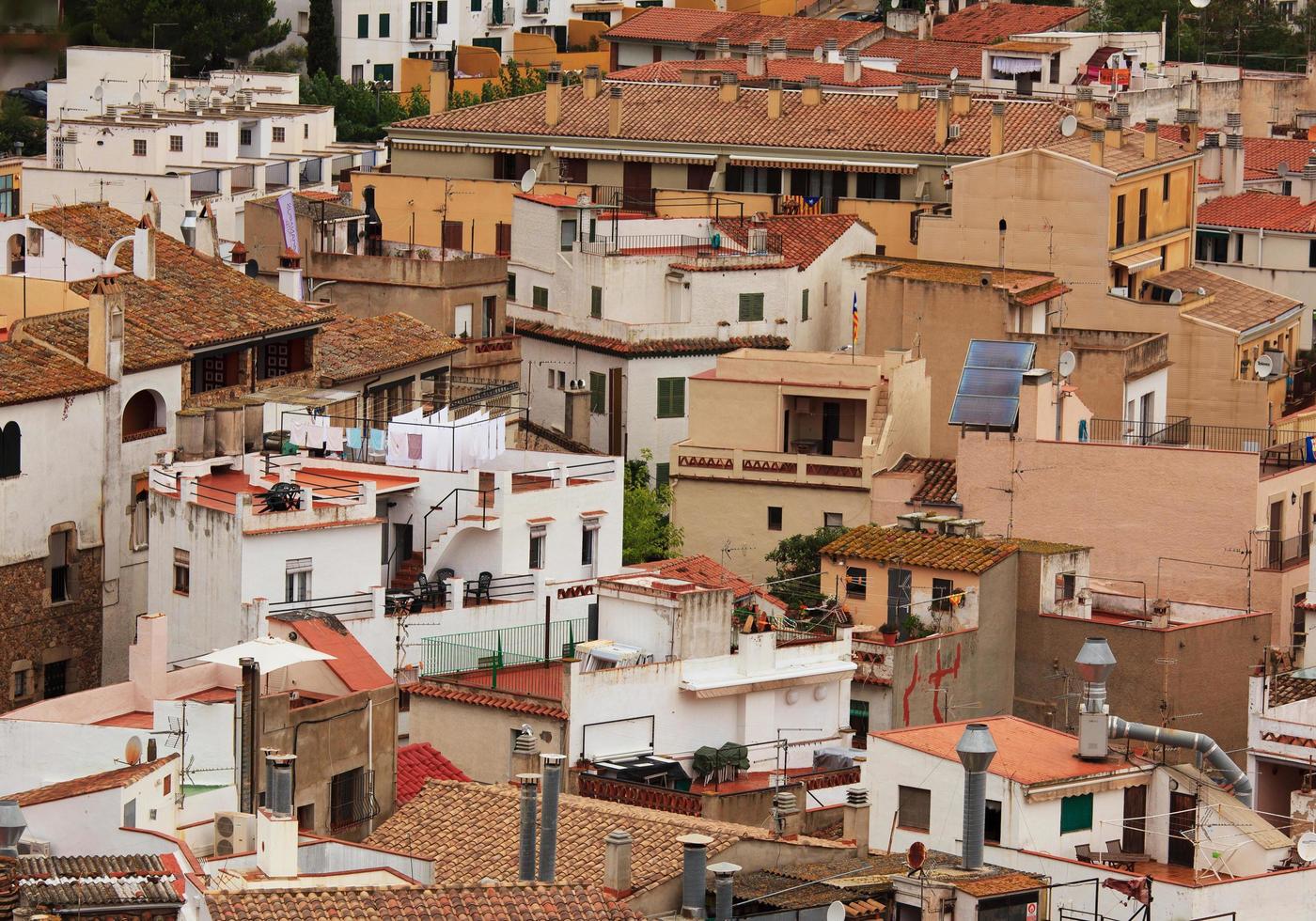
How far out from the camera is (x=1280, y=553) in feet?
187

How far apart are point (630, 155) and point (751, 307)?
12264mm

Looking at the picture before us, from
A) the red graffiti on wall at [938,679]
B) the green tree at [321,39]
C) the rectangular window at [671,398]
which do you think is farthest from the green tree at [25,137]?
the red graffiti on wall at [938,679]

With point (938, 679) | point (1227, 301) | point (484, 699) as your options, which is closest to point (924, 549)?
point (938, 679)

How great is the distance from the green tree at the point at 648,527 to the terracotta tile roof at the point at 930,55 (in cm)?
4408

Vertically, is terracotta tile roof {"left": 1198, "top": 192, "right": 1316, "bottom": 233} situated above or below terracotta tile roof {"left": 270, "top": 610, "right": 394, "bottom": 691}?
above

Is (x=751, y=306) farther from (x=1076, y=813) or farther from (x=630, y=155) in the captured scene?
(x=1076, y=813)

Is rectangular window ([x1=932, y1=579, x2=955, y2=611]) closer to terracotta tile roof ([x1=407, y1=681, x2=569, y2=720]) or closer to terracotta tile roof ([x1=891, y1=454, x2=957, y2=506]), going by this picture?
terracotta tile roof ([x1=891, y1=454, x2=957, y2=506])

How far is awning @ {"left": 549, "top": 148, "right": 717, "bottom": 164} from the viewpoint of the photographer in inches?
3194

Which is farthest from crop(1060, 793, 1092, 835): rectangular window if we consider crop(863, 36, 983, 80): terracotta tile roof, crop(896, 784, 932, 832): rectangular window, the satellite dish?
crop(863, 36, 983, 80): terracotta tile roof

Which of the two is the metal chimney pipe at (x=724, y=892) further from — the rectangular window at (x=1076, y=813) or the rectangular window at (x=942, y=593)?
the rectangular window at (x=942, y=593)

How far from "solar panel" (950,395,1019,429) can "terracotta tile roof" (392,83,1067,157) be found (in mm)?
20975

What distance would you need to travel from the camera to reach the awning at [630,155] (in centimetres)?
8112

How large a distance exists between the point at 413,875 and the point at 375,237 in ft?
131

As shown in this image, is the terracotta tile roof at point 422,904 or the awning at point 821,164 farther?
the awning at point 821,164
